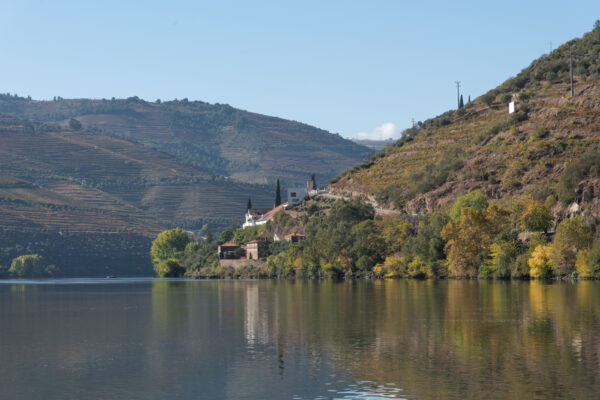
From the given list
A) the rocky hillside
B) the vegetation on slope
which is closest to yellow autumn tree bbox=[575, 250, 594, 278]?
the vegetation on slope

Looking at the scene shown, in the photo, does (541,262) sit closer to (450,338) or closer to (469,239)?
(469,239)

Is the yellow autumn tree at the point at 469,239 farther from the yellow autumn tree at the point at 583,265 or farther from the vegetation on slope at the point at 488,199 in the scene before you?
the yellow autumn tree at the point at 583,265

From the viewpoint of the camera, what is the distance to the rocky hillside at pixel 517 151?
12968 centimetres

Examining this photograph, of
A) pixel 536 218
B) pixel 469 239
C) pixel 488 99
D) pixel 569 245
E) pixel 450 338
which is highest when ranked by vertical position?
pixel 488 99

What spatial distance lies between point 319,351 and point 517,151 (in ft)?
376

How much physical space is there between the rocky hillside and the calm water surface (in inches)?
2133

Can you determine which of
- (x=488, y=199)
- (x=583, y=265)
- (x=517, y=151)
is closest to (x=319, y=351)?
(x=583, y=265)

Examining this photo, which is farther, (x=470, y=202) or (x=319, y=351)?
(x=470, y=202)

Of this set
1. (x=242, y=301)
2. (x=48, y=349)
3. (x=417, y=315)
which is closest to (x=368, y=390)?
(x=48, y=349)

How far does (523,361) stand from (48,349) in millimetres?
25656

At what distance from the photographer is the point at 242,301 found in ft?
272

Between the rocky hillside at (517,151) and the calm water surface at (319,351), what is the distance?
54184 millimetres

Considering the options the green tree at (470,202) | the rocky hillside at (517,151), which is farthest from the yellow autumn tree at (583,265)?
the green tree at (470,202)

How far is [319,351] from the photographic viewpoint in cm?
4247
